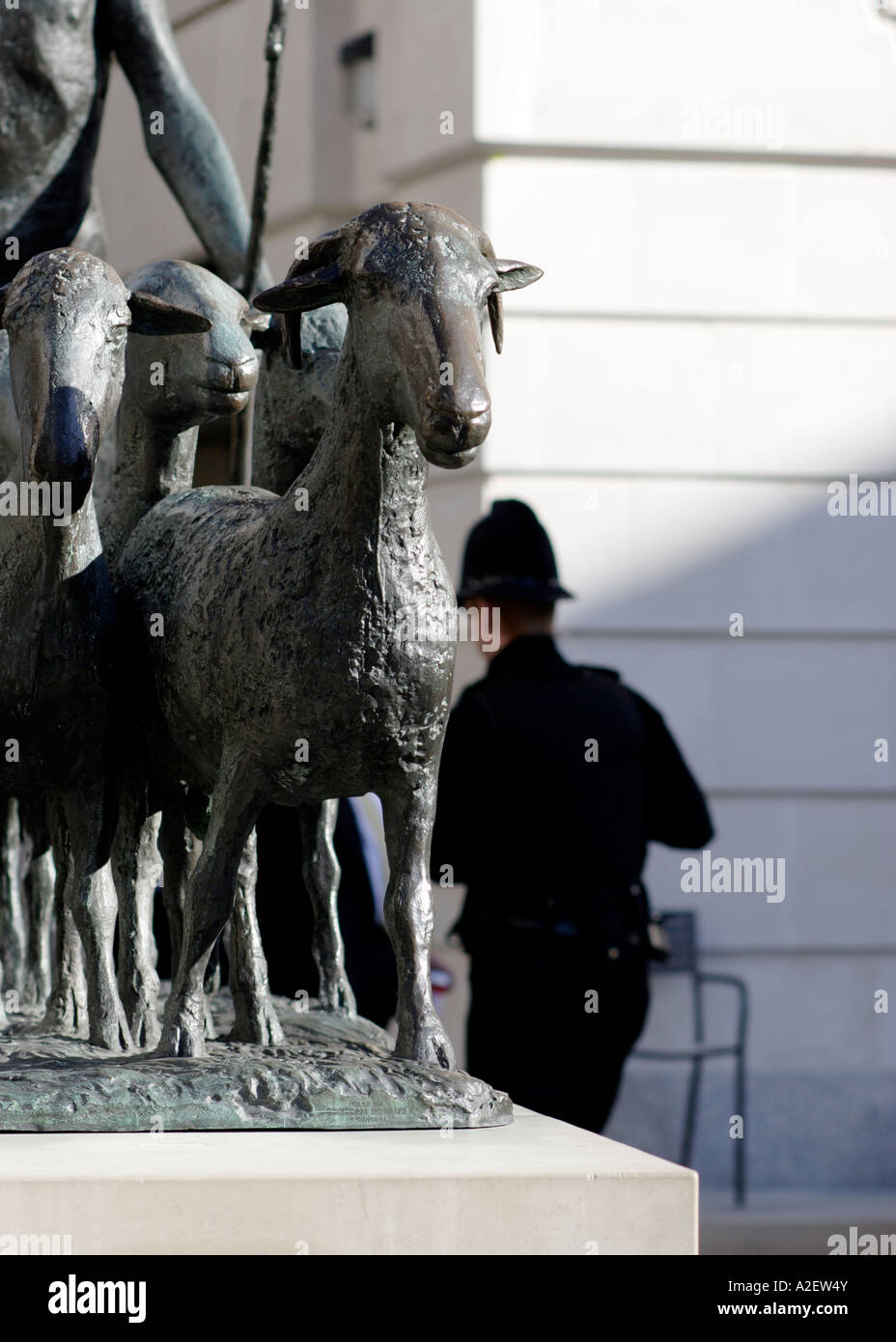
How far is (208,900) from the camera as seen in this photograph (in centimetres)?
309

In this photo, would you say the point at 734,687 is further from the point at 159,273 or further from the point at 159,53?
the point at 159,273

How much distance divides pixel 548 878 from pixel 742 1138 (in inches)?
103

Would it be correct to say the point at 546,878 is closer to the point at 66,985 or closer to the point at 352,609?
the point at 66,985

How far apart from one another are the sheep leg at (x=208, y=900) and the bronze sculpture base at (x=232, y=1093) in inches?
1.8

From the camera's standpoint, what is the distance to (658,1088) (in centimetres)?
742

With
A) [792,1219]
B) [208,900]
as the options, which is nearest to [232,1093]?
[208,900]

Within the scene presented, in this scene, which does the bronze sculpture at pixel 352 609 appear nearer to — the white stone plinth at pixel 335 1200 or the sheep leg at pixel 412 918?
the sheep leg at pixel 412 918

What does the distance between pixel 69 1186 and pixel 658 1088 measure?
5063mm

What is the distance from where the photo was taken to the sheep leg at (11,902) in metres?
3.88

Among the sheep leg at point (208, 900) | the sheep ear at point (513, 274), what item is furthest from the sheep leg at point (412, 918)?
the sheep ear at point (513, 274)

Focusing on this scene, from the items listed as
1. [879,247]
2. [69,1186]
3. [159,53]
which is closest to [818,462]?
[879,247]

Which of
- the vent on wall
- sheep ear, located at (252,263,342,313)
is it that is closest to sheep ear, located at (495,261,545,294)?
sheep ear, located at (252,263,342,313)

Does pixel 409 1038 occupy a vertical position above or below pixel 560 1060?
above

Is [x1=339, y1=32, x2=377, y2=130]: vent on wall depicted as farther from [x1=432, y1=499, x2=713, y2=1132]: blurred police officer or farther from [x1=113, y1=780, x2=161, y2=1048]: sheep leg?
[x1=113, y1=780, x2=161, y2=1048]: sheep leg
